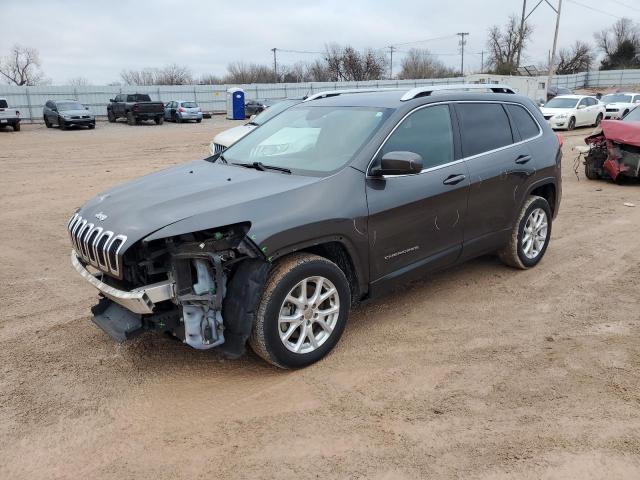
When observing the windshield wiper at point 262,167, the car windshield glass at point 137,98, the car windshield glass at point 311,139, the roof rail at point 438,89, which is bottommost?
the windshield wiper at point 262,167

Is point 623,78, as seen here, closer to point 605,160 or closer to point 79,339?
point 605,160

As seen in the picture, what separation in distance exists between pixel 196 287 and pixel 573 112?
22.7m

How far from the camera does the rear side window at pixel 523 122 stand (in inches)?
208

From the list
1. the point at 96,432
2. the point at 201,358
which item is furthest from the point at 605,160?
the point at 96,432

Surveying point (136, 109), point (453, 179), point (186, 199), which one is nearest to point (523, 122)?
point (453, 179)

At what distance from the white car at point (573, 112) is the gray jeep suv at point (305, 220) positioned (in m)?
19.1

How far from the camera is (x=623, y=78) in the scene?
59.6 m

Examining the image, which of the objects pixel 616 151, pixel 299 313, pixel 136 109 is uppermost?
pixel 136 109

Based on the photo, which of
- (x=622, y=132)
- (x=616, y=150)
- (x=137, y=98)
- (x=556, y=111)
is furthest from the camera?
(x=137, y=98)

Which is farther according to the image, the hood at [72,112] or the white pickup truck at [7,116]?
the hood at [72,112]

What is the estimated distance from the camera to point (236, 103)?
34656 millimetres

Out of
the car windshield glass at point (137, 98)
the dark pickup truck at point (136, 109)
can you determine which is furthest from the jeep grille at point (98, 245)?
the car windshield glass at point (137, 98)

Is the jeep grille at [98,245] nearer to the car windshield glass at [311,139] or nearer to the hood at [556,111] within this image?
the car windshield glass at [311,139]

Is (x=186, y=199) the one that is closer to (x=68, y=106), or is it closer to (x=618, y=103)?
(x=618, y=103)
